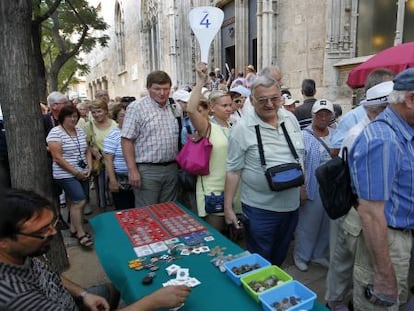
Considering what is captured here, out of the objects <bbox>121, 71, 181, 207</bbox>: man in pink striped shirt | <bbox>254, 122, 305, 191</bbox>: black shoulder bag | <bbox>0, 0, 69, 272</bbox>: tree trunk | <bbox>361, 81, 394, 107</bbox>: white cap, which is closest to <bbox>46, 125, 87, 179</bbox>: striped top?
<bbox>0, 0, 69, 272</bbox>: tree trunk

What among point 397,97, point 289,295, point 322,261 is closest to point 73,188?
point 322,261

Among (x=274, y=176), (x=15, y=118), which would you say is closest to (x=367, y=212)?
(x=274, y=176)

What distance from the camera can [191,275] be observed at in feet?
5.44

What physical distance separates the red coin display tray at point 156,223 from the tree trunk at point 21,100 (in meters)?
0.92

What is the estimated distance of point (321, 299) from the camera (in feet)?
9.09

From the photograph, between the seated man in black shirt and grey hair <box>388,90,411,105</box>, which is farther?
grey hair <box>388,90,411,105</box>

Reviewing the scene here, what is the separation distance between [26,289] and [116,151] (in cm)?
271

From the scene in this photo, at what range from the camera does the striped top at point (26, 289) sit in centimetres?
111

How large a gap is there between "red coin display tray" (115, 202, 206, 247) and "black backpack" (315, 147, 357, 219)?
0.86m

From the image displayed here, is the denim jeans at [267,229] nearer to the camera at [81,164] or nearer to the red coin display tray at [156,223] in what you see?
the red coin display tray at [156,223]

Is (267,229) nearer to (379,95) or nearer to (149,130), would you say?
(379,95)

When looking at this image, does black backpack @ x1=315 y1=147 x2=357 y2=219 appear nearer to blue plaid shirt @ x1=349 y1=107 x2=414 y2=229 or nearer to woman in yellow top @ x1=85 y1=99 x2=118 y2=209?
blue plaid shirt @ x1=349 y1=107 x2=414 y2=229

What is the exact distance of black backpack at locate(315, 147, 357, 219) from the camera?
1.73 meters

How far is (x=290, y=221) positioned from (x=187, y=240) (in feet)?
2.95
